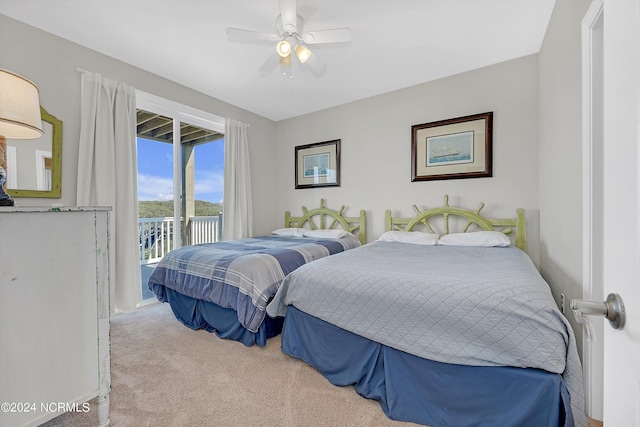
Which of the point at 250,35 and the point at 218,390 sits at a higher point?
the point at 250,35

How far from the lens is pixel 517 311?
116cm

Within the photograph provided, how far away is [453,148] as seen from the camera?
305 cm

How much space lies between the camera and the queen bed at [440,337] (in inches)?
44.0

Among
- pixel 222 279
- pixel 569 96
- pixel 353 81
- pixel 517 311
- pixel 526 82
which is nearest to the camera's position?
pixel 517 311

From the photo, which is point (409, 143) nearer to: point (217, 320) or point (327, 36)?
point (327, 36)

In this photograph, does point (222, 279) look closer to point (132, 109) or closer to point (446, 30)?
point (132, 109)

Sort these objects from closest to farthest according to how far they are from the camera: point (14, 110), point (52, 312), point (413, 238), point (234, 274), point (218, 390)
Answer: point (52, 312) < point (14, 110) < point (218, 390) < point (234, 274) < point (413, 238)

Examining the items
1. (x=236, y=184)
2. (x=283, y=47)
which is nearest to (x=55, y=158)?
(x=236, y=184)

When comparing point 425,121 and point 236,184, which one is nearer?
point 425,121

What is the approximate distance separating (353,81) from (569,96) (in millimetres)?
2079

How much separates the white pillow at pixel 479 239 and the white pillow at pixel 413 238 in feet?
0.35

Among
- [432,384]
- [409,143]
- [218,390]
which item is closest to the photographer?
[432,384]
